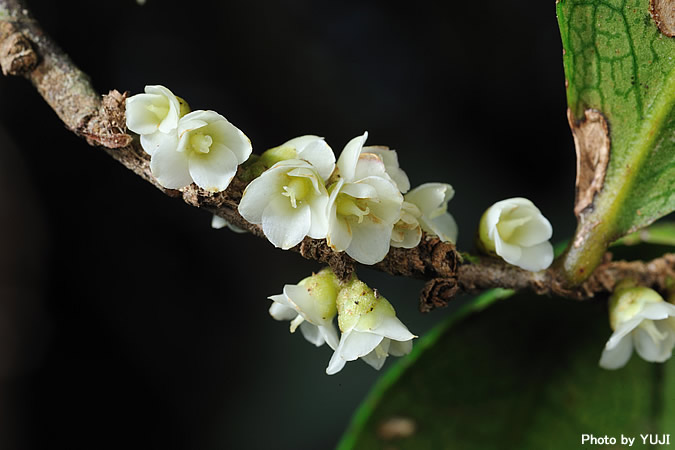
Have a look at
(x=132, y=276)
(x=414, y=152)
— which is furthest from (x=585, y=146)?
(x=132, y=276)

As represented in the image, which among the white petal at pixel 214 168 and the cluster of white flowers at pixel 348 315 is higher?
the white petal at pixel 214 168

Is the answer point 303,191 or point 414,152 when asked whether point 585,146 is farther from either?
point 414,152

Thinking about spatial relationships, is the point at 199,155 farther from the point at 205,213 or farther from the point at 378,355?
the point at 205,213

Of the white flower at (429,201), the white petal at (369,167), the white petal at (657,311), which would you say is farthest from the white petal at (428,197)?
the white petal at (657,311)

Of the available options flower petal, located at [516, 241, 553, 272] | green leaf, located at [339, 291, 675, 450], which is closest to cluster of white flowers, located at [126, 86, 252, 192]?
flower petal, located at [516, 241, 553, 272]

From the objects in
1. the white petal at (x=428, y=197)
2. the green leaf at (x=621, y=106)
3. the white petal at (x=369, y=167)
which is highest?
the green leaf at (x=621, y=106)

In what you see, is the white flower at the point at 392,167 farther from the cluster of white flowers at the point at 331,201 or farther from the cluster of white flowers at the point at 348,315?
the cluster of white flowers at the point at 348,315

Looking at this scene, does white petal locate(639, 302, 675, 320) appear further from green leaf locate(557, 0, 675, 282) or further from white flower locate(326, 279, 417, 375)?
white flower locate(326, 279, 417, 375)
